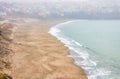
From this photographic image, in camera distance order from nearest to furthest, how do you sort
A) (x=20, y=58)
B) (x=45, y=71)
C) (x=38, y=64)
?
(x=45, y=71), (x=38, y=64), (x=20, y=58)

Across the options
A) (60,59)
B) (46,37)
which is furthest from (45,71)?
(46,37)

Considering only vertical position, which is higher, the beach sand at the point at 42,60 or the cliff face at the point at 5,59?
the cliff face at the point at 5,59

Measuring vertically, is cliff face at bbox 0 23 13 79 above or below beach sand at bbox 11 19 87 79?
above

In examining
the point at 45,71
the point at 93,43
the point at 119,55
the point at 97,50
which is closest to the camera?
the point at 45,71

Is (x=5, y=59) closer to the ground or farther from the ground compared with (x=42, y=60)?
farther from the ground

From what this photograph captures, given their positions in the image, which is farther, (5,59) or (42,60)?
(42,60)

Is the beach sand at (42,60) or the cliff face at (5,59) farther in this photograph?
the beach sand at (42,60)

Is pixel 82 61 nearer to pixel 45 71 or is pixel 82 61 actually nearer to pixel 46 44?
pixel 45 71

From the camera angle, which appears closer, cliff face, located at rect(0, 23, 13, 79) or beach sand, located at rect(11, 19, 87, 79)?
cliff face, located at rect(0, 23, 13, 79)
